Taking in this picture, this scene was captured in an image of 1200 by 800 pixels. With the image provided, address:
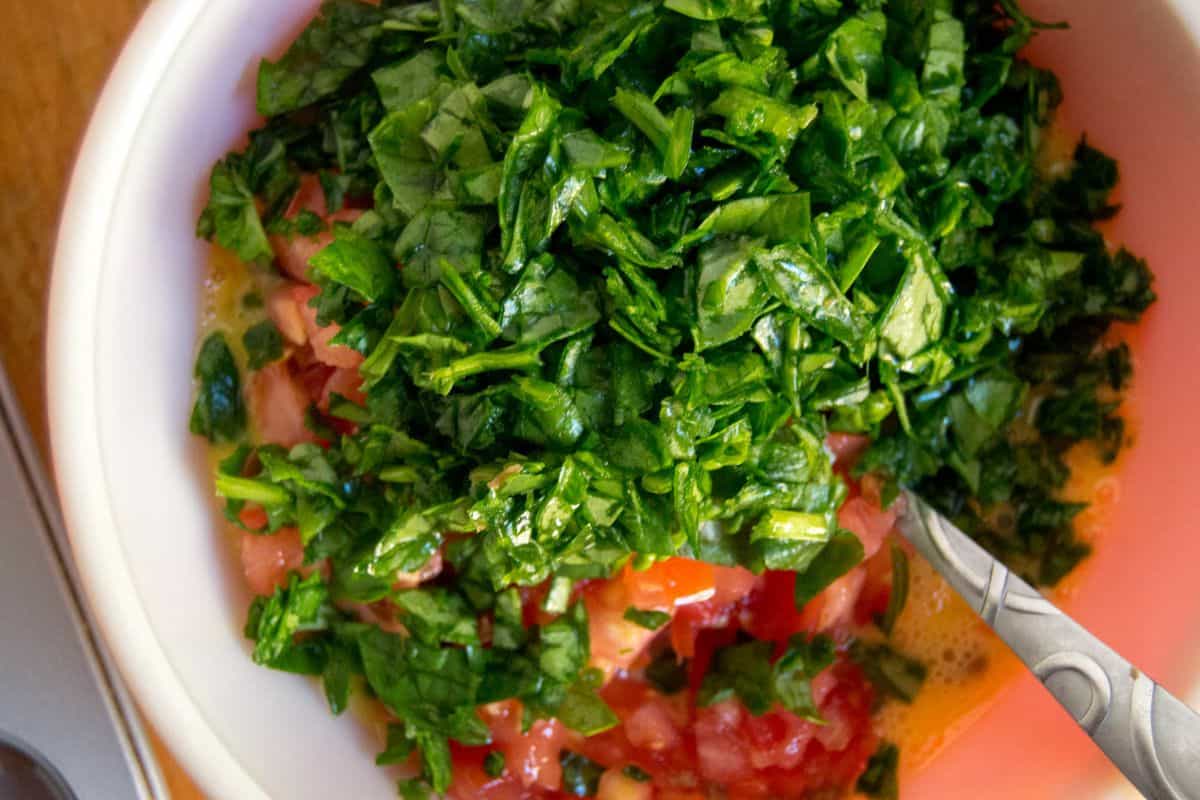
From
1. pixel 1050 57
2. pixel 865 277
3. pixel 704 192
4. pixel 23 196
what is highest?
pixel 1050 57

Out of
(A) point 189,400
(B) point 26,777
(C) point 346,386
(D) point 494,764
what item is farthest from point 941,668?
(B) point 26,777

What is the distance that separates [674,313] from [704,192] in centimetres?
18

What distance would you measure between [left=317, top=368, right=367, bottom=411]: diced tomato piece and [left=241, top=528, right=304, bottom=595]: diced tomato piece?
0.24 meters

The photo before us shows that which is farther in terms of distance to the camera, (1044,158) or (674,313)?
(1044,158)

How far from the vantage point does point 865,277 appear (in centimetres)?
159

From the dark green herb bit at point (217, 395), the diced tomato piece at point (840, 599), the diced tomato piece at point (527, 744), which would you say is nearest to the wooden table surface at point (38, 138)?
the dark green herb bit at point (217, 395)

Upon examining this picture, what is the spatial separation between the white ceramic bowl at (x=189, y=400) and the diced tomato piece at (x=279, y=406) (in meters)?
0.12

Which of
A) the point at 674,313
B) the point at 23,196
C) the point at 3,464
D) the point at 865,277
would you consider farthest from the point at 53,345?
the point at 865,277

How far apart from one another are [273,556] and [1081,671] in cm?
132

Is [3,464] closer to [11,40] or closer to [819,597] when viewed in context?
[11,40]

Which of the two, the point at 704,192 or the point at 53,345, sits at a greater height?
the point at 704,192

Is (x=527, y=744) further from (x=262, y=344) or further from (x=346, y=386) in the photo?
(x=262, y=344)

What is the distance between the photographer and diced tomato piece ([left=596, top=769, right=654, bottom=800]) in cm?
188

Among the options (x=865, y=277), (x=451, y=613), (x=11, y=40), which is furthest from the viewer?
(x=11, y=40)
